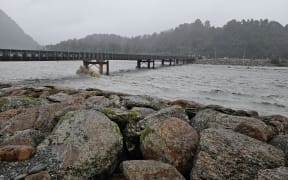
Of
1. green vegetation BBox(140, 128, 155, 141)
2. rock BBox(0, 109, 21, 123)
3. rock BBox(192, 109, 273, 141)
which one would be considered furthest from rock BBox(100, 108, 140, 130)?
rock BBox(0, 109, 21, 123)

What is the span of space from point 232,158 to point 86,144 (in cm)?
245

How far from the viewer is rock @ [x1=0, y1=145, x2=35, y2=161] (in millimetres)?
3957

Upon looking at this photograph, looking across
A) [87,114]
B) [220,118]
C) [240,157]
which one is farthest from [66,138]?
[220,118]

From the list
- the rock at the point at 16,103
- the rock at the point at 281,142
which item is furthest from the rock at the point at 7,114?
the rock at the point at 281,142

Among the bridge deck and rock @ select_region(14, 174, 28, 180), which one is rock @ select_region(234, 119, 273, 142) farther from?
the bridge deck

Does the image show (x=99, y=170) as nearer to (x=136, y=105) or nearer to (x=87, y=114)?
(x=87, y=114)

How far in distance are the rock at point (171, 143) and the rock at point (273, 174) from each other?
1.22 m

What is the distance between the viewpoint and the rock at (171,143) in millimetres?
4270

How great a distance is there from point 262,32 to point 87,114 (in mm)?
209999

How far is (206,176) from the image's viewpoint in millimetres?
3734

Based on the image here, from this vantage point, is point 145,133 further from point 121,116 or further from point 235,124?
point 235,124

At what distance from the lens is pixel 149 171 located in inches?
145

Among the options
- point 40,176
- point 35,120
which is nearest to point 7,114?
point 35,120

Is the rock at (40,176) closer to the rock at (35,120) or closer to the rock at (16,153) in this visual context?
the rock at (16,153)
